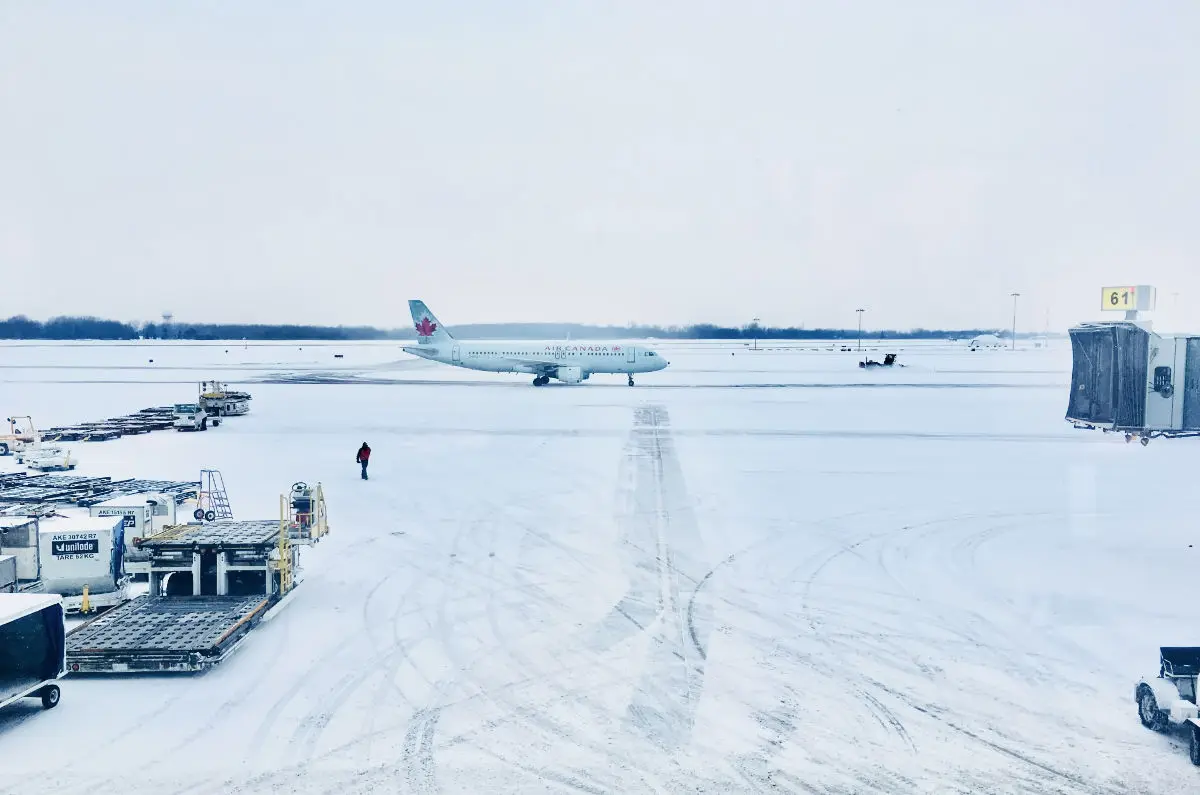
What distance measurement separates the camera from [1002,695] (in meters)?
12.0

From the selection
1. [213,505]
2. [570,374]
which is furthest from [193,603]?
[570,374]

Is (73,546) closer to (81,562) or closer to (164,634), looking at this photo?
(81,562)

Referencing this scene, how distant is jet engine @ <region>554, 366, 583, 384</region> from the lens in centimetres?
6681

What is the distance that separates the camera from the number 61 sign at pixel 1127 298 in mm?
19141

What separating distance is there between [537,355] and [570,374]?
3945mm

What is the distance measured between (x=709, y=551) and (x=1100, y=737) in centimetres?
960

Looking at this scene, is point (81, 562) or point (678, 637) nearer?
point (678, 637)

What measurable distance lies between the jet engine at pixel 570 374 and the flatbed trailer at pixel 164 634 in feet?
169

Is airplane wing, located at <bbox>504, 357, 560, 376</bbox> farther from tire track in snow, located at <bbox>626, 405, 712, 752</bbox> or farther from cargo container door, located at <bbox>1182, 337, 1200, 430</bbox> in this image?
cargo container door, located at <bbox>1182, 337, 1200, 430</bbox>

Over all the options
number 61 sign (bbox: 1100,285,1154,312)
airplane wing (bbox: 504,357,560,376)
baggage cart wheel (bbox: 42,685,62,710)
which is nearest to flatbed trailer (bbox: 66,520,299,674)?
baggage cart wheel (bbox: 42,685,62,710)

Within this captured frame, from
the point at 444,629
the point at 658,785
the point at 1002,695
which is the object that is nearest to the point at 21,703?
the point at 444,629

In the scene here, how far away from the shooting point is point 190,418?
42.0 metres

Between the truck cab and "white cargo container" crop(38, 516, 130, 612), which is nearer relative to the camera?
"white cargo container" crop(38, 516, 130, 612)

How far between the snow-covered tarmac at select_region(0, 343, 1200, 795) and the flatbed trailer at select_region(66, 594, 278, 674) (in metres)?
0.30
